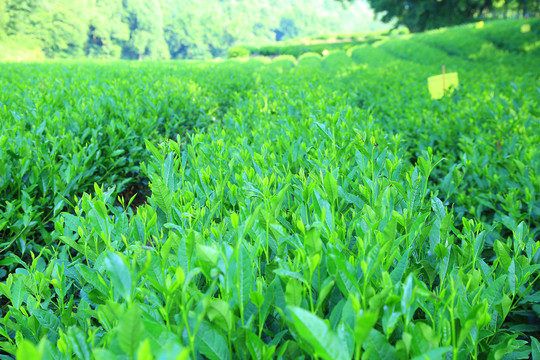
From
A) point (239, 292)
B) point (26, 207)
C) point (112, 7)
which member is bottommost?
point (26, 207)

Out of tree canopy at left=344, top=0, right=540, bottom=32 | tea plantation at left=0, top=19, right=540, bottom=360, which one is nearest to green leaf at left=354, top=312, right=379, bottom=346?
tea plantation at left=0, top=19, right=540, bottom=360

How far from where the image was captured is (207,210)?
153 centimetres

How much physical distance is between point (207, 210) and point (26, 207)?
1.52 meters

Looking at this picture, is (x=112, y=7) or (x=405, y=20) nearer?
(x=405, y=20)

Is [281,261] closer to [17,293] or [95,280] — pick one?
[95,280]

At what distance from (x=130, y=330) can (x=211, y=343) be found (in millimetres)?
230

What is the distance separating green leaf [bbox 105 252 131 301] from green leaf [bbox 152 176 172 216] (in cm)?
72

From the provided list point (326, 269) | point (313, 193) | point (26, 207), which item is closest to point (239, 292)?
point (326, 269)

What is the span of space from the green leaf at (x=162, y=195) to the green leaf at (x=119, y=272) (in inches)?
28.4

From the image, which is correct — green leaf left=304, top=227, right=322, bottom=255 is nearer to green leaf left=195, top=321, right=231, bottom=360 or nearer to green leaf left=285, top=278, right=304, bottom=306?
green leaf left=285, top=278, right=304, bottom=306

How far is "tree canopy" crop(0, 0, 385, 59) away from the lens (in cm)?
4878

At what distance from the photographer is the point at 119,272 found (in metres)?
0.70

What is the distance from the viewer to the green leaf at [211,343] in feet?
2.67

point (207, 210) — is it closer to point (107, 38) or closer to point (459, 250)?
point (459, 250)
